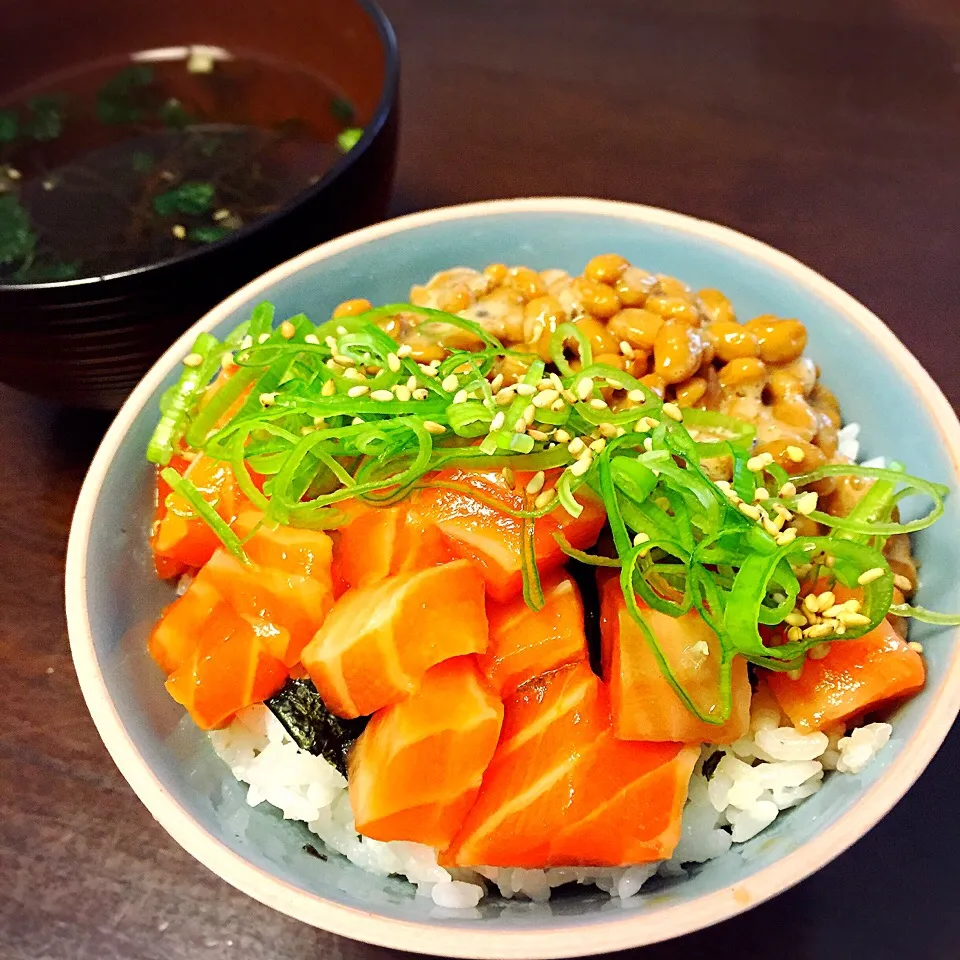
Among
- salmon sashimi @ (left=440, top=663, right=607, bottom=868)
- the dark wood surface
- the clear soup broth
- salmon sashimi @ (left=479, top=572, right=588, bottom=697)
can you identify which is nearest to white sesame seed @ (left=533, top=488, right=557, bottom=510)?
salmon sashimi @ (left=479, top=572, right=588, bottom=697)

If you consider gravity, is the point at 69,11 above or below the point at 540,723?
above

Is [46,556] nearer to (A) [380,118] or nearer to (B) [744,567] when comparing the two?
(A) [380,118]

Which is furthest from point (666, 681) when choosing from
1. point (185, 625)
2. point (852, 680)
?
point (185, 625)

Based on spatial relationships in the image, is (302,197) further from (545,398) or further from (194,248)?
(545,398)

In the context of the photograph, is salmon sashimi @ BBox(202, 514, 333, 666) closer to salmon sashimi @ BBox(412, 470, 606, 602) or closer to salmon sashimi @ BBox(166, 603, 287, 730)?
salmon sashimi @ BBox(166, 603, 287, 730)

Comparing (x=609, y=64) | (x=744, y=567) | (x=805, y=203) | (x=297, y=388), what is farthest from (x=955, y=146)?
(x=297, y=388)

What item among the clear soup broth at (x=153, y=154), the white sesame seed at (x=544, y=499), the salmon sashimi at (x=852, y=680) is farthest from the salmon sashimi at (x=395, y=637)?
the clear soup broth at (x=153, y=154)
